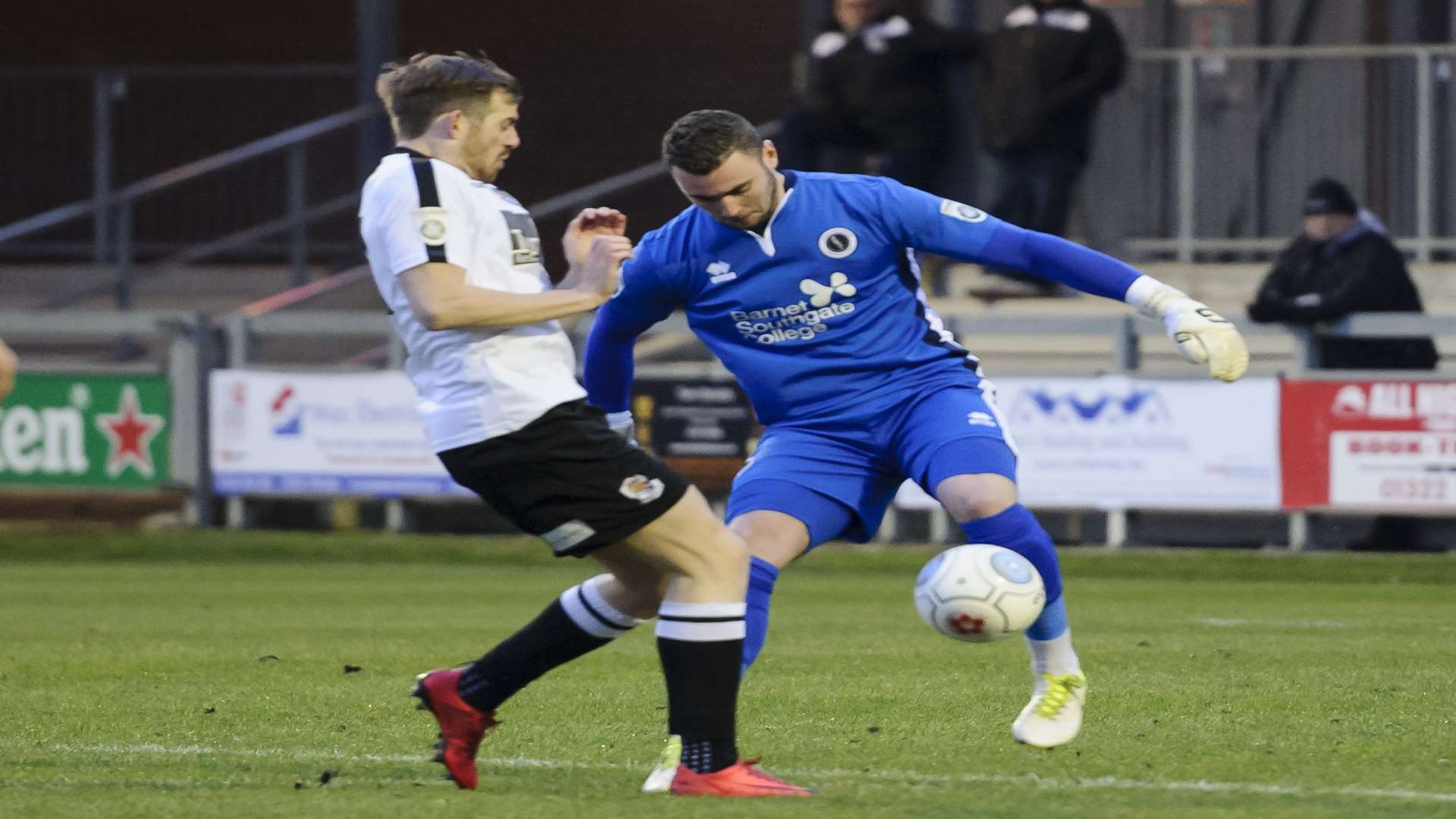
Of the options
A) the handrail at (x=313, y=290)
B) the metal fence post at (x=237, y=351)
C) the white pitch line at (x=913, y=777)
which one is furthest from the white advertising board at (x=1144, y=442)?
the white pitch line at (x=913, y=777)

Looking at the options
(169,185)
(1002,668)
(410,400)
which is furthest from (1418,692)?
(169,185)

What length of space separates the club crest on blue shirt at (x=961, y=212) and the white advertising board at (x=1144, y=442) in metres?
7.08

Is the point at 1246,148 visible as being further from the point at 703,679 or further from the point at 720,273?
the point at 703,679

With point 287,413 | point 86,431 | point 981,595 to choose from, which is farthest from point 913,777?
point 86,431

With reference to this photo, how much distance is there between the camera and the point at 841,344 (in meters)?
6.82

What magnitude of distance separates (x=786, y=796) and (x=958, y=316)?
9330 mm

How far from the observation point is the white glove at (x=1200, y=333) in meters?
6.19

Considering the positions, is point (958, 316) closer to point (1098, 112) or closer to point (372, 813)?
point (1098, 112)

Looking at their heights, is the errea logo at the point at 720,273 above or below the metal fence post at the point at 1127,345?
above

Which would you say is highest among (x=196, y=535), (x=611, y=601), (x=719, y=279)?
(x=719, y=279)

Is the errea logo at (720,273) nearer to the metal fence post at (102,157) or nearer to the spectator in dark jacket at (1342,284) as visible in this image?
the spectator in dark jacket at (1342,284)

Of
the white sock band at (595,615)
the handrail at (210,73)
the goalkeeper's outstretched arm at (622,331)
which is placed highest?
the handrail at (210,73)

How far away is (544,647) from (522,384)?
0.74 m

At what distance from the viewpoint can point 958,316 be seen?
14.7 m
